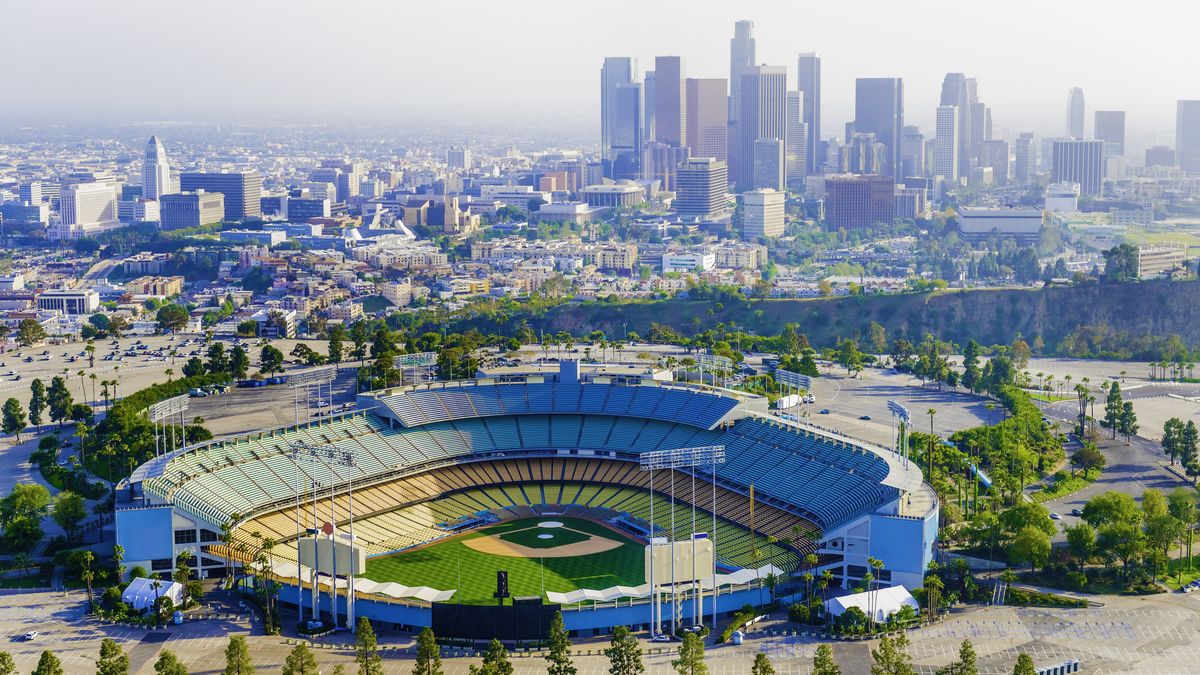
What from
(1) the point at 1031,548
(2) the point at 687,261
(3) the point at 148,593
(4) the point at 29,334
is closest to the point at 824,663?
(1) the point at 1031,548

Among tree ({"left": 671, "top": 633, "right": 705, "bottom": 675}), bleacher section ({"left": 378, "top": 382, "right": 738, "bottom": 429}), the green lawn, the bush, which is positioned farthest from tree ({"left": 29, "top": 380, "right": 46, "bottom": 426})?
tree ({"left": 671, "top": 633, "right": 705, "bottom": 675})

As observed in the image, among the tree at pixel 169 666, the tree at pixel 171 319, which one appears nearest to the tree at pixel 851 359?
the tree at pixel 171 319

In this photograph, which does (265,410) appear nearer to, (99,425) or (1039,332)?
(99,425)

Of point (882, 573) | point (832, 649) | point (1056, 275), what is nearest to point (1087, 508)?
point (882, 573)

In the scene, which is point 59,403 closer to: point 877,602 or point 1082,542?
point 877,602

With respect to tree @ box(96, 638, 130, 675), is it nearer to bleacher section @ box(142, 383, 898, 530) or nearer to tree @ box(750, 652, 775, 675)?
bleacher section @ box(142, 383, 898, 530)
